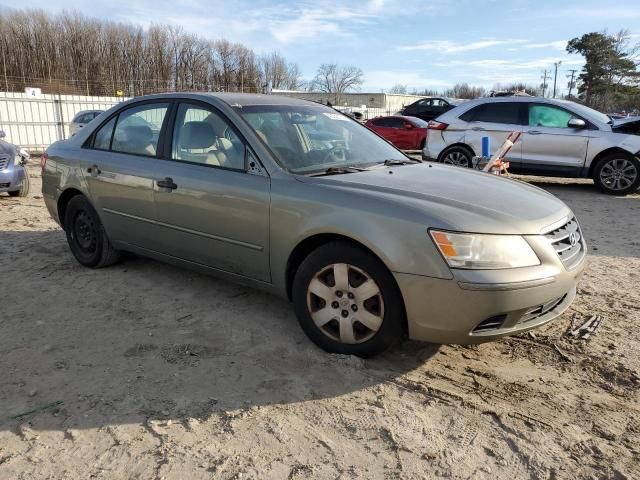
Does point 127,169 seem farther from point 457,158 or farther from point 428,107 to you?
point 428,107

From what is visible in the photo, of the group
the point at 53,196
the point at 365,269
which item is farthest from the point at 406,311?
the point at 53,196

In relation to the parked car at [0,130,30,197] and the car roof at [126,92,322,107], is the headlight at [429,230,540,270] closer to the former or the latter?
the car roof at [126,92,322,107]

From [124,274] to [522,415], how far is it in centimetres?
364

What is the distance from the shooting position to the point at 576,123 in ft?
31.7

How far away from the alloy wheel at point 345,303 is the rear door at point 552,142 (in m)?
8.11

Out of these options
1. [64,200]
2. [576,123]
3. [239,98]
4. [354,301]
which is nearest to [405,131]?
[576,123]

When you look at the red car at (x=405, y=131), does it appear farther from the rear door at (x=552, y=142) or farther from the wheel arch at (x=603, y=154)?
the wheel arch at (x=603, y=154)

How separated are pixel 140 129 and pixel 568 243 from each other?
343 cm

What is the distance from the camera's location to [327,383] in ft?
9.94

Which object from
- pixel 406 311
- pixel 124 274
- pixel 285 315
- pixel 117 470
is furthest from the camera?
pixel 124 274

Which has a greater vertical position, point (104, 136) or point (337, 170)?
point (104, 136)

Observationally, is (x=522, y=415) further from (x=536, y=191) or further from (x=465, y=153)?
(x=465, y=153)

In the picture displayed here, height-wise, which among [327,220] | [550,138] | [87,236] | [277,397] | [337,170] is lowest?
[277,397]

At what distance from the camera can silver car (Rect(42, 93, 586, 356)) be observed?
2846 mm
